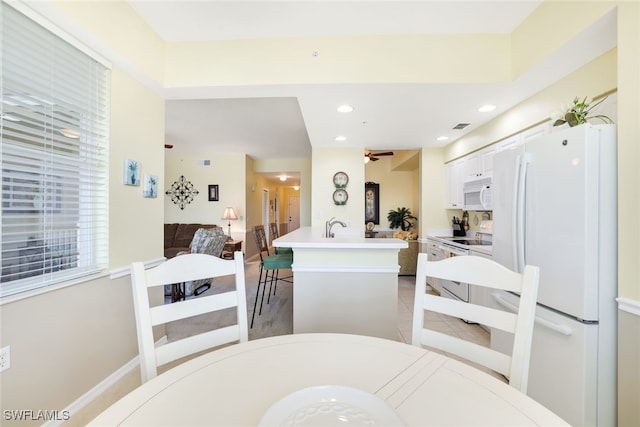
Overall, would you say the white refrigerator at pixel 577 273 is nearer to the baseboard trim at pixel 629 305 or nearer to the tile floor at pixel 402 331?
the baseboard trim at pixel 629 305

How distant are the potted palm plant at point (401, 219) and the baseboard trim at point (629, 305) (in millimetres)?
5127

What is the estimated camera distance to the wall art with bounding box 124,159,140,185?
204 cm

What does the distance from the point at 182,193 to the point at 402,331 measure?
5.84 meters

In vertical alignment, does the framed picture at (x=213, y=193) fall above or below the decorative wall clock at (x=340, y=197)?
above

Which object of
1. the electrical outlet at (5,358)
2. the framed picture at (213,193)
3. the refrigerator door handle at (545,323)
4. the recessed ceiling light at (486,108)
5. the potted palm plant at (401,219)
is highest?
the recessed ceiling light at (486,108)

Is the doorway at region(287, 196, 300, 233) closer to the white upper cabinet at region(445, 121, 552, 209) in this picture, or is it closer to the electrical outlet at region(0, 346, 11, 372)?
the white upper cabinet at region(445, 121, 552, 209)

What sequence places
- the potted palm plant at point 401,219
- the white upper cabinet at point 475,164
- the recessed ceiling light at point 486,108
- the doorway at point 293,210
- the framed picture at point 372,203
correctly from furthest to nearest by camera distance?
1. the doorway at point 293,210
2. the framed picture at point 372,203
3. the potted palm plant at point 401,219
4. the recessed ceiling light at point 486,108
5. the white upper cabinet at point 475,164

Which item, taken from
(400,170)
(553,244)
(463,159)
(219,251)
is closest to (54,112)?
(219,251)

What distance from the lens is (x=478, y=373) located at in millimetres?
802

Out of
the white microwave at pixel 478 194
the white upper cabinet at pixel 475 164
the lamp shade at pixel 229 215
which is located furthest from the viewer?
the lamp shade at pixel 229 215

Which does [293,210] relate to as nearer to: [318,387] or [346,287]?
[346,287]

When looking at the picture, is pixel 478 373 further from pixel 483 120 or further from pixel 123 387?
pixel 483 120

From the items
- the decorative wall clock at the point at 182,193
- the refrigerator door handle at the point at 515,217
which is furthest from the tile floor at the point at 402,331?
the decorative wall clock at the point at 182,193

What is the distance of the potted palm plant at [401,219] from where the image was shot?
6.44 meters
